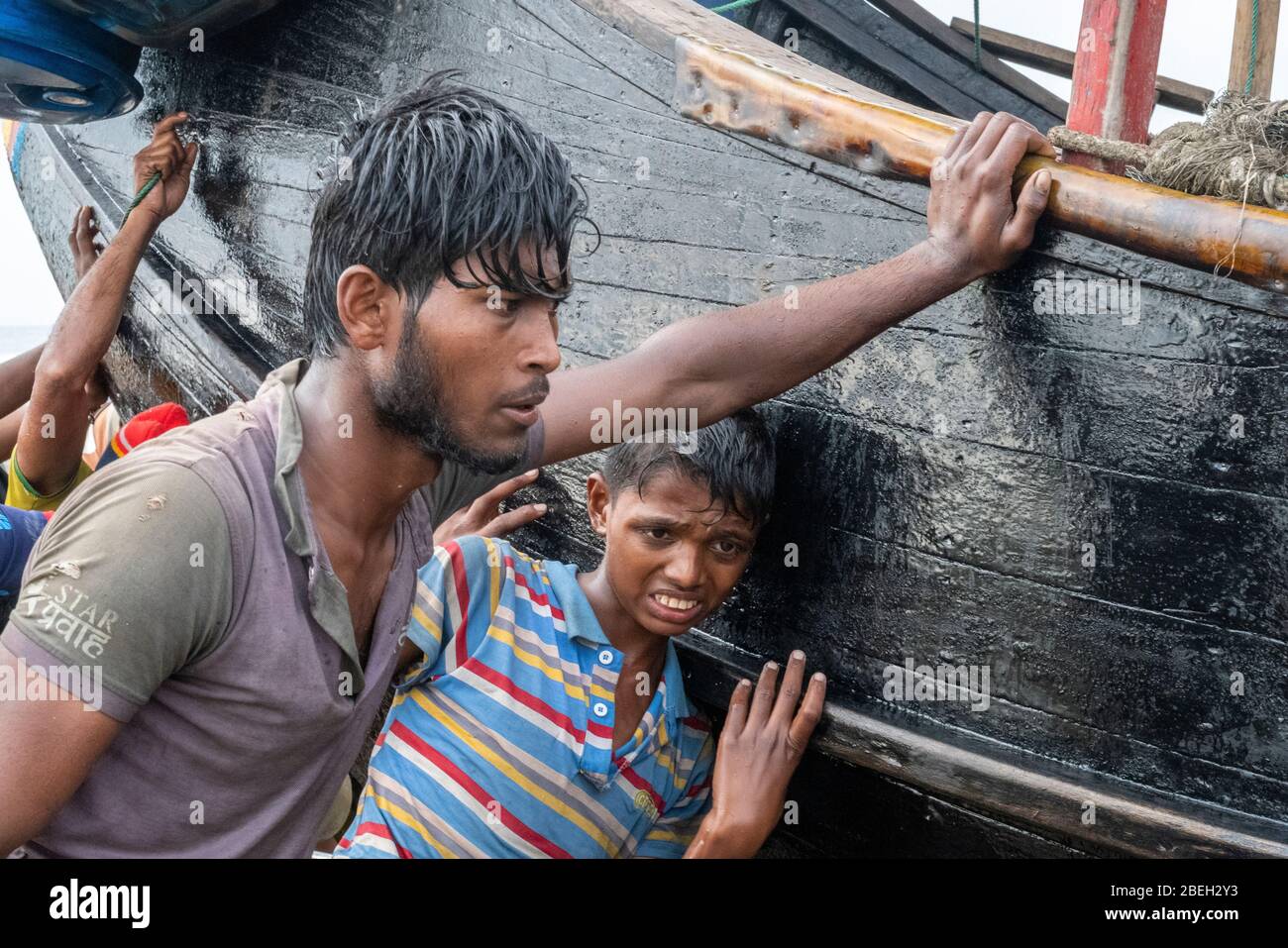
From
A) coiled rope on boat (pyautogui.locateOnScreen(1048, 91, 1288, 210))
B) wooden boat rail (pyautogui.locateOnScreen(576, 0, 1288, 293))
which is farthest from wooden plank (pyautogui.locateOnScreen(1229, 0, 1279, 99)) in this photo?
wooden boat rail (pyautogui.locateOnScreen(576, 0, 1288, 293))

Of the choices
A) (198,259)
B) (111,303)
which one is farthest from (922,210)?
(198,259)

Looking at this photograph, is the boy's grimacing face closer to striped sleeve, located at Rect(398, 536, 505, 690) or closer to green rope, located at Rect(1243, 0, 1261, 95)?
striped sleeve, located at Rect(398, 536, 505, 690)

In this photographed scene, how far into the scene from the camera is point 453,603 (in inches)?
75.0

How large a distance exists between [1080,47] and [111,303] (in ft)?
6.66

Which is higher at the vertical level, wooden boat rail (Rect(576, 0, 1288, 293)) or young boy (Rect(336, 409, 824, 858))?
wooden boat rail (Rect(576, 0, 1288, 293))

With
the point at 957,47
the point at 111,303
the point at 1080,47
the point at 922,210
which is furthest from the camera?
the point at 957,47

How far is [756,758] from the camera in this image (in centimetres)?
185

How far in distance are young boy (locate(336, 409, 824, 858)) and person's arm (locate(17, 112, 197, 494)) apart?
118cm

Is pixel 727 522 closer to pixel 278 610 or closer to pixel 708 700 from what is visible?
pixel 708 700

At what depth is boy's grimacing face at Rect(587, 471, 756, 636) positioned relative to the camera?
1879mm

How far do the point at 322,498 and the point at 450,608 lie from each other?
0.47 meters

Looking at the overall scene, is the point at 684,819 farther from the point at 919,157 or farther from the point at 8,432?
the point at 8,432

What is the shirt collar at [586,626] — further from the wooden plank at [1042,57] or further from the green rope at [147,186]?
the wooden plank at [1042,57]

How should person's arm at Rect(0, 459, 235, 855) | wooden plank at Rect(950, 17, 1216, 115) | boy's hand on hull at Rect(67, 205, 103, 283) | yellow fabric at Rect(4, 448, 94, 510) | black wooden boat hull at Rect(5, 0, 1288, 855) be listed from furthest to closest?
wooden plank at Rect(950, 17, 1216, 115)
boy's hand on hull at Rect(67, 205, 103, 283)
yellow fabric at Rect(4, 448, 94, 510)
black wooden boat hull at Rect(5, 0, 1288, 855)
person's arm at Rect(0, 459, 235, 855)
